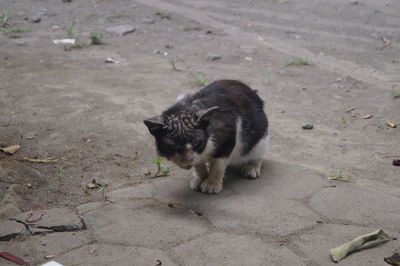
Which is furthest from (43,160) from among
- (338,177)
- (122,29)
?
(122,29)

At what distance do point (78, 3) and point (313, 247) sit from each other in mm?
10014

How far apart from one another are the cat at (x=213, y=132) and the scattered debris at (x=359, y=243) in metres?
1.20

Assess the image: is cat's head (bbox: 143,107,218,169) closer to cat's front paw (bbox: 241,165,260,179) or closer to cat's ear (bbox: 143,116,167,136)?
cat's ear (bbox: 143,116,167,136)

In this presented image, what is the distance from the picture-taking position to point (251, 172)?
4.50 meters

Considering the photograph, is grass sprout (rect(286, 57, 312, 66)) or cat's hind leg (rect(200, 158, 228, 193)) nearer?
cat's hind leg (rect(200, 158, 228, 193))

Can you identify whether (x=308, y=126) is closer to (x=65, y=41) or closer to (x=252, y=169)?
(x=252, y=169)

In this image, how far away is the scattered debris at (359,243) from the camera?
3082 millimetres

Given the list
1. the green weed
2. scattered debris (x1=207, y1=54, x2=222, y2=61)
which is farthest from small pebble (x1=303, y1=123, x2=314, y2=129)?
the green weed

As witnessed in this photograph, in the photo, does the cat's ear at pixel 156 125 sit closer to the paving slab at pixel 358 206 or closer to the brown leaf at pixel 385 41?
the paving slab at pixel 358 206

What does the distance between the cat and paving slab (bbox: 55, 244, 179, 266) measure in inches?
31.6

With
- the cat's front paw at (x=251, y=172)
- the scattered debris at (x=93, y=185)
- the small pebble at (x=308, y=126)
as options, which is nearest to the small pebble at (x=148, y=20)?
the small pebble at (x=308, y=126)

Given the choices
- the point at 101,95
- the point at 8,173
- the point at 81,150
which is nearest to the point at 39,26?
the point at 101,95

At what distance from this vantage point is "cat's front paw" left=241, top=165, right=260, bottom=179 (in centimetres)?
449

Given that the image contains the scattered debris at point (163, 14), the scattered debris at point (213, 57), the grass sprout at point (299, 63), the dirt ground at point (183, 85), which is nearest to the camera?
the dirt ground at point (183, 85)
